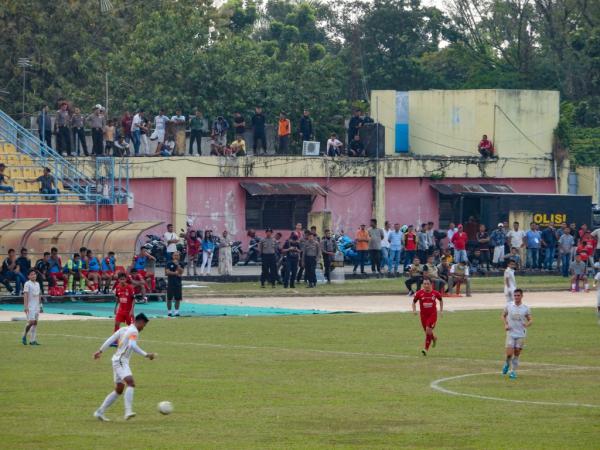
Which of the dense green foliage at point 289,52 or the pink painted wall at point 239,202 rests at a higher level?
the dense green foliage at point 289,52

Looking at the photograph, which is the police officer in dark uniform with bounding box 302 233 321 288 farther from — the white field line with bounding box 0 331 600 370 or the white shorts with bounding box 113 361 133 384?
the white shorts with bounding box 113 361 133 384

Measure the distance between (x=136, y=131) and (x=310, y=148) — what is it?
858cm

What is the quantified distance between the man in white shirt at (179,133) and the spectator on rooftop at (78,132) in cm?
456

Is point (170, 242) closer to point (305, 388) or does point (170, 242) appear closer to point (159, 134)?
point (159, 134)

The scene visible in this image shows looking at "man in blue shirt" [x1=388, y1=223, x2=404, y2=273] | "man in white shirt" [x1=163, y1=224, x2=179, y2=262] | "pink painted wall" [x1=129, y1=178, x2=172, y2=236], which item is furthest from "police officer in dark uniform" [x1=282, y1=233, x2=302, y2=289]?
"pink painted wall" [x1=129, y1=178, x2=172, y2=236]

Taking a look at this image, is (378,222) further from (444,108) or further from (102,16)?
(102,16)

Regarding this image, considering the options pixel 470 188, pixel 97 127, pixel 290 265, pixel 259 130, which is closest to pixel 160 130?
pixel 97 127

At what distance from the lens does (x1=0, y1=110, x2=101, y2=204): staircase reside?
52.2m

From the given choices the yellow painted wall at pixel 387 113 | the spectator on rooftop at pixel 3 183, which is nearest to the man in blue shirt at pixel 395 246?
the yellow painted wall at pixel 387 113

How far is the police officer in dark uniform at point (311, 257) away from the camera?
48938mm

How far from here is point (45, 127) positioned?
55.7m

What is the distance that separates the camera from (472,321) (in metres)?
39.8

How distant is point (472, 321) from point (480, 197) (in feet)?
75.2

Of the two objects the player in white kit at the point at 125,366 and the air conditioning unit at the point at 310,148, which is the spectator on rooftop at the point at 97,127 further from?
the player in white kit at the point at 125,366
